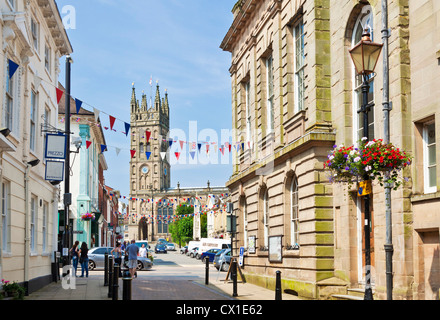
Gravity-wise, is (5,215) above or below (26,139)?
below

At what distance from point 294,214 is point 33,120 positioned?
29.8ft

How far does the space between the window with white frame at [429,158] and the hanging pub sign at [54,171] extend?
12.6 meters

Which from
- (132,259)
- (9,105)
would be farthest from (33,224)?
(132,259)

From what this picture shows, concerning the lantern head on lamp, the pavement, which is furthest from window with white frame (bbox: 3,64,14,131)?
the lantern head on lamp

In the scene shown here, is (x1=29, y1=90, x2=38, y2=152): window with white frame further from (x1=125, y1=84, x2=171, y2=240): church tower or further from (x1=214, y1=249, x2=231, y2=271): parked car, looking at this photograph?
(x1=125, y1=84, x2=171, y2=240): church tower

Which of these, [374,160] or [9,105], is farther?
[9,105]

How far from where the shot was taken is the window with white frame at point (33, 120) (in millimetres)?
20967

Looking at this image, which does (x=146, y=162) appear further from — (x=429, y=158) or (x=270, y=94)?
(x=429, y=158)

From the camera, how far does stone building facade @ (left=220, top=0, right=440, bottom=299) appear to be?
13195mm

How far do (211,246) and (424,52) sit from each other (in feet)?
163

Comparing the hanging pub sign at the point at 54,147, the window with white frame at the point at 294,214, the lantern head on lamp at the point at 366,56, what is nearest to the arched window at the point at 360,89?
the window with white frame at the point at 294,214

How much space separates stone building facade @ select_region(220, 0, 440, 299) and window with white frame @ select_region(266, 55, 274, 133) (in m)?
0.07

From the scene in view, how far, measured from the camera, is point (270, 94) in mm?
23812

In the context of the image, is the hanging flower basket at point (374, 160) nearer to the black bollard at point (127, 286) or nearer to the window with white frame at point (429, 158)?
the window with white frame at point (429, 158)
